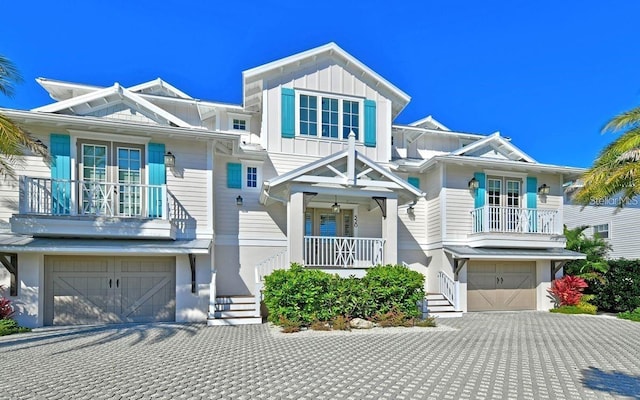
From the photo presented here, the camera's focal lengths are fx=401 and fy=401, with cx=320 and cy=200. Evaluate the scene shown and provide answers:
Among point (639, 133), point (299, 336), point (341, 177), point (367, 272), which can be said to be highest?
point (639, 133)

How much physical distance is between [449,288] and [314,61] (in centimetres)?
919

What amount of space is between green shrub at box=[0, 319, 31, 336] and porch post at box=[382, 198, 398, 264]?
9.81 metres

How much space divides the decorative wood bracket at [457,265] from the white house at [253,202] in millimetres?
49

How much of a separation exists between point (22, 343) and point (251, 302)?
5.45 m

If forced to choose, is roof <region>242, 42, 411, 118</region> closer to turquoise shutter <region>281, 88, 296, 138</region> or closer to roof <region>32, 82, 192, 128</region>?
turquoise shutter <region>281, 88, 296, 138</region>

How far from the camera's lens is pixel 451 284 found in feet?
44.1

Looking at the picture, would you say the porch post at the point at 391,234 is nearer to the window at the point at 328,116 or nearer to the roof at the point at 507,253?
the roof at the point at 507,253

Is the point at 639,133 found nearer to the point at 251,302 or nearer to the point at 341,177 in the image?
the point at 341,177

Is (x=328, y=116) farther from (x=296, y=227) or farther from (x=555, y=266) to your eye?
(x=555, y=266)

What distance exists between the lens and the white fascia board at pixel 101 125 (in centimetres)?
1059

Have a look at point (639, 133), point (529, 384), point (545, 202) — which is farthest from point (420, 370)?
point (545, 202)

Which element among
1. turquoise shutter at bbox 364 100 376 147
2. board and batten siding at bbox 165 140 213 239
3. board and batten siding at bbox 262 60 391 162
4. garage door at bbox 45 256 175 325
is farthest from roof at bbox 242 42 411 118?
garage door at bbox 45 256 175 325

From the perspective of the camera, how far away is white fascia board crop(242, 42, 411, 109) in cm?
1352

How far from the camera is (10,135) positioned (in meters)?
8.85
